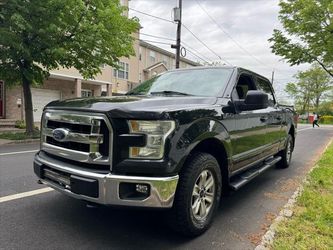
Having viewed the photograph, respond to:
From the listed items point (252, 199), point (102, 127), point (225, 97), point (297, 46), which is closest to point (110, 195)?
point (102, 127)

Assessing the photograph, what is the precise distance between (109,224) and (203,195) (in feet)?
3.55

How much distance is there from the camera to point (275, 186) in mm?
5410

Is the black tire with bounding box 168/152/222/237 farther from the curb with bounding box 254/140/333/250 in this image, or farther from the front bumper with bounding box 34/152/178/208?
the curb with bounding box 254/140/333/250

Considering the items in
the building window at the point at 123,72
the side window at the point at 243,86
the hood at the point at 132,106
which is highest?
the building window at the point at 123,72

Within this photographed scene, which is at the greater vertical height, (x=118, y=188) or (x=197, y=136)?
(x=197, y=136)

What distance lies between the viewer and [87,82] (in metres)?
24.4

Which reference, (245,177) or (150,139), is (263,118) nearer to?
(245,177)

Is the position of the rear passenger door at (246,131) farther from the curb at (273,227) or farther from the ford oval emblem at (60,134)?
the ford oval emblem at (60,134)

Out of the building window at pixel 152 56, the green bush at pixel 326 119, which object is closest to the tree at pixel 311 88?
the green bush at pixel 326 119

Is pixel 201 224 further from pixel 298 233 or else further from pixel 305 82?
pixel 305 82

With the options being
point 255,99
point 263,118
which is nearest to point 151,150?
point 255,99

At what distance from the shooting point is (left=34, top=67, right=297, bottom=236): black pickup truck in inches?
108

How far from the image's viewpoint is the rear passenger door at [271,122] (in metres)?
5.15

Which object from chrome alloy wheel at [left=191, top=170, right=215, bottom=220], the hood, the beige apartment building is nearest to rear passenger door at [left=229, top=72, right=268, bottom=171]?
chrome alloy wheel at [left=191, top=170, right=215, bottom=220]
